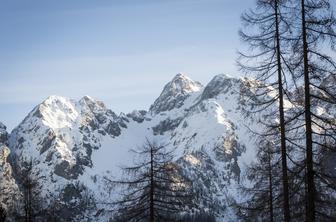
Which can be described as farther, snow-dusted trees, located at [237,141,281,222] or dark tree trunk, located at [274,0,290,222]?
snow-dusted trees, located at [237,141,281,222]

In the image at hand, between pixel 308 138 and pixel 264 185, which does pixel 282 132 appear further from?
pixel 264 185

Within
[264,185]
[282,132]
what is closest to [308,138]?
[282,132]

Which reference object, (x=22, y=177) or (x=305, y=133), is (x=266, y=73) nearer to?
(x=305, y=133)

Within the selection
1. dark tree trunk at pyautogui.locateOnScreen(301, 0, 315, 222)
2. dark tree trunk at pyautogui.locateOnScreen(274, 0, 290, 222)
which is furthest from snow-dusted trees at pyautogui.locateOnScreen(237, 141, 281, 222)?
dark tree trunk at pyautogui.locateOnScreen(301, 0, 315, 222)

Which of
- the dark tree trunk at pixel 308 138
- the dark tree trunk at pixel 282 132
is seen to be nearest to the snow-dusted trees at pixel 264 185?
the dark tree trunk at pixel 282 132

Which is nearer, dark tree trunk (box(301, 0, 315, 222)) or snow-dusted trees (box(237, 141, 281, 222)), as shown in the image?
dark tree trunk (box(301, 0, 315, 222))

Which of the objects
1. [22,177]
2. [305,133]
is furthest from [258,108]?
[22,177]

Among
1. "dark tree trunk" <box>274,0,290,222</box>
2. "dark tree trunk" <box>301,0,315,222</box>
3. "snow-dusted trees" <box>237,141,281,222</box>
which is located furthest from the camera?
"snow-dusted trees" <box>237,141,281,222</box>

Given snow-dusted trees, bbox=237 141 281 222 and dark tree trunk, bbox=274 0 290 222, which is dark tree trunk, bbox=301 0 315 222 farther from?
snow-dusted trees, bbox=237 141 281 222

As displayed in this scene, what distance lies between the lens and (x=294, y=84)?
23.4 meters

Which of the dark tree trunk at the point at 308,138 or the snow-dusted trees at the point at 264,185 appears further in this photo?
the snow-dusted trees at the point at 264,185

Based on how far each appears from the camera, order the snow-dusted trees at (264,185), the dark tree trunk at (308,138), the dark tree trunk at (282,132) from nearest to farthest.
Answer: the dark tree trunk at (308,138)
the dark tree trunk at (282,132)
the snow-dusted trees at (264,185)

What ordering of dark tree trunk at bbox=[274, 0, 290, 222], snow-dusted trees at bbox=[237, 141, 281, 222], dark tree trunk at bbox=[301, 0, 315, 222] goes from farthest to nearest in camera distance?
1. snow-dusted trees at bbox=[237, 141, 281, 222]
2. dark tree trunk at bbox=[274, 0, 290, 222]
3. dark tree trunk at bbox=[301, 0, 315, 222]

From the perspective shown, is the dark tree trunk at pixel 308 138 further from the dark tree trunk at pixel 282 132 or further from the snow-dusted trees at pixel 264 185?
the snow-dusted trees at pixel 264 185
